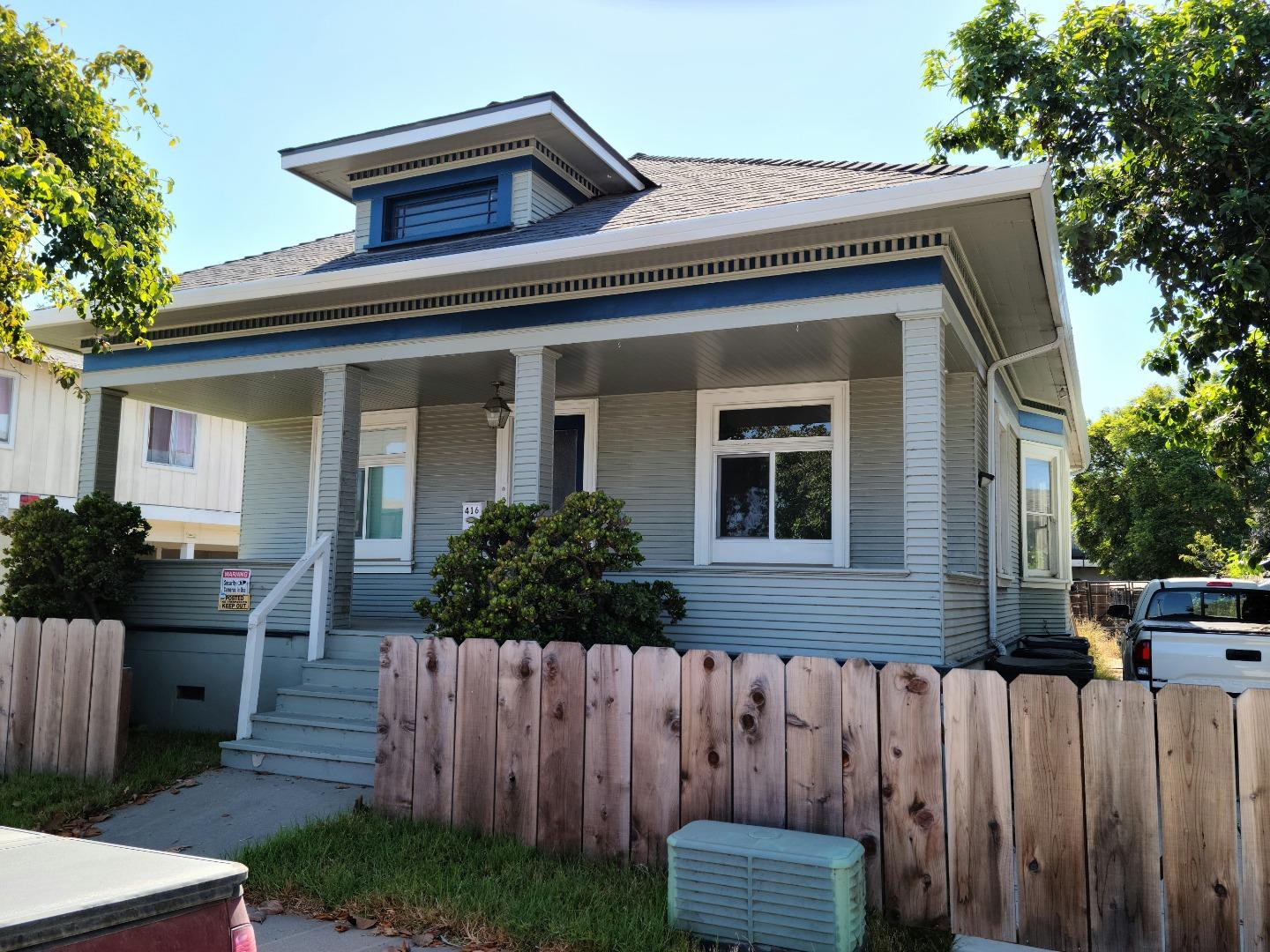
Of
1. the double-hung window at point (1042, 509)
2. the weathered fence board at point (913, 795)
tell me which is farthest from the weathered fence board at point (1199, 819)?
the double-hung window at point (1042, 509)

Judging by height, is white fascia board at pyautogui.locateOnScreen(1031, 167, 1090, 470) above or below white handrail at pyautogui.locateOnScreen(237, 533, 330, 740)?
above

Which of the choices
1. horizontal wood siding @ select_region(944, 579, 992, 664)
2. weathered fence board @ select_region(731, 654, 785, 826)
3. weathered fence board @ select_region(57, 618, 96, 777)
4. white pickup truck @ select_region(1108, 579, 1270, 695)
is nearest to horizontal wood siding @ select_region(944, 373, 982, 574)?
horizontal wood siding @ select_region(944, 579, 992, 664)

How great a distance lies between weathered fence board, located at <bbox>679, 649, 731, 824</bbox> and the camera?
5.10 m

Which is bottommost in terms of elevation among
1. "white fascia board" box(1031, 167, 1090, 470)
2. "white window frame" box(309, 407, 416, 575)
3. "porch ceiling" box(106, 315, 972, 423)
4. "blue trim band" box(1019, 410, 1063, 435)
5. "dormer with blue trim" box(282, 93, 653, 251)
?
"white window frame" box(309, 407, 416, 575)

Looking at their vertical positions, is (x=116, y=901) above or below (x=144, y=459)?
below

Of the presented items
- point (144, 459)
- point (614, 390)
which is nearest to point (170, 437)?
point (144, 459)

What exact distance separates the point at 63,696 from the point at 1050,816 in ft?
24.2

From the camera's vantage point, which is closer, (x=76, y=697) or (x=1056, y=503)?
(x=76, y=697)

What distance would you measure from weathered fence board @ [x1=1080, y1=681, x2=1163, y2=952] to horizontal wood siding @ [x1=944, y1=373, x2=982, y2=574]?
4.85 m

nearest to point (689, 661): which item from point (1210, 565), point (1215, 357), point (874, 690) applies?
point (874, 690)

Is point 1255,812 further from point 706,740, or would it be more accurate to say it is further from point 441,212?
point 441,212

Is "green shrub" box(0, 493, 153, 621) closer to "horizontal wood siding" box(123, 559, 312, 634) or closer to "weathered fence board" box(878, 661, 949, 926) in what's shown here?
"horizontal wood siding" box(123, 559, 312, 634)

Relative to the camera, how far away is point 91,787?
7211 mm

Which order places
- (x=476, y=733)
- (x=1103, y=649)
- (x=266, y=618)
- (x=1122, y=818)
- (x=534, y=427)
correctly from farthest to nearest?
1. (x=1103, y=649)
2. (x=266, y=618)
3. (x=534, y=427)
4. (x=476, y=733)
5. (x=1122, y=818)
